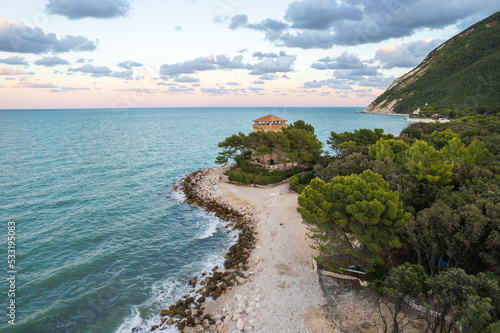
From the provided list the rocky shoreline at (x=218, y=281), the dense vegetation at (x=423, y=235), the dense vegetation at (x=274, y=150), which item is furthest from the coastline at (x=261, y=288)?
the dense vegetation at (x=274, y=150)

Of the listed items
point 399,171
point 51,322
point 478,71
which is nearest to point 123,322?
point 51,322

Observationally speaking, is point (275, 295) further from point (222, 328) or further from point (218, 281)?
point (218, 281)

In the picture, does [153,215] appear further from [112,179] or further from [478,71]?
[478,71]

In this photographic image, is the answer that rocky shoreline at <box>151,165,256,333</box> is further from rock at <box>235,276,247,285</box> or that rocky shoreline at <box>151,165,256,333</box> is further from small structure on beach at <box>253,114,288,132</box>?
small structure on beach at <box>253,114,288,132</box>

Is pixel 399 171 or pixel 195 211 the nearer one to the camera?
pixel 399 171

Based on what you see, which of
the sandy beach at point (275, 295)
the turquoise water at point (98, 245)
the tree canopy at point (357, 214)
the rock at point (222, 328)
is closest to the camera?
the sandy beach at point (275, 295)

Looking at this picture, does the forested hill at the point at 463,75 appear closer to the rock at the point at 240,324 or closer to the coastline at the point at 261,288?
the coastline at the point at 261,288

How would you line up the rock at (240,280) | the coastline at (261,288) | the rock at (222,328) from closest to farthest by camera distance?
the rock at (222,328)
the coastline at (261,288)
the rock at (240,280)
